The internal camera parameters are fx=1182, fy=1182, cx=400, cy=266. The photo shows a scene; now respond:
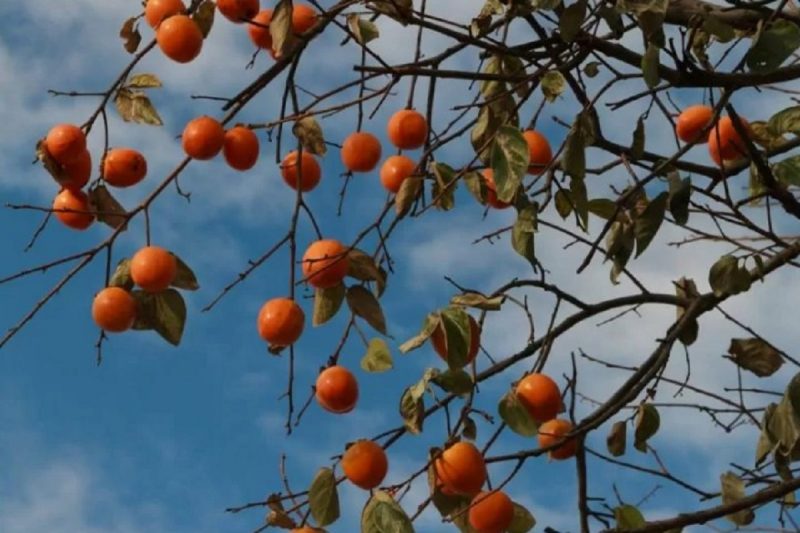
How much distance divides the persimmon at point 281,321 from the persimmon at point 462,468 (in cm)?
34

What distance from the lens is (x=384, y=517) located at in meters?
2.00

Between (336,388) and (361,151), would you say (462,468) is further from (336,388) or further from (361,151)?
(361,151)

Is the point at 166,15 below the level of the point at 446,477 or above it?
above

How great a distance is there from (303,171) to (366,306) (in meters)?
0.31

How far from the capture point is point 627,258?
85.3 inches

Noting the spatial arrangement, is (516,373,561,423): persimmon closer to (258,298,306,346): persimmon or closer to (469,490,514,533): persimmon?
(469,490,514,533): persimmon

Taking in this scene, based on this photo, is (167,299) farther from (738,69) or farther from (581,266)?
(738,69)

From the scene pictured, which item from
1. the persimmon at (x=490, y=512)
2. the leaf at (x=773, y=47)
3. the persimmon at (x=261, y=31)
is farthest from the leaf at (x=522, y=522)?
the persimmon at (x=261, y=31)

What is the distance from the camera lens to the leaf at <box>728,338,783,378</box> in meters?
2.59

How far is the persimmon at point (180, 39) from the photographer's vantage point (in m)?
2.19

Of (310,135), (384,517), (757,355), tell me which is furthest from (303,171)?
(757,355)

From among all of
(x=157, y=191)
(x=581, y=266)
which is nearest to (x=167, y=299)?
(x=157, y=191)

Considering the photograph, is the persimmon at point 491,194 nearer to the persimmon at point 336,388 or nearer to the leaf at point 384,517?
the persimmon at point 336,388

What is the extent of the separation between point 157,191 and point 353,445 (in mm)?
584
